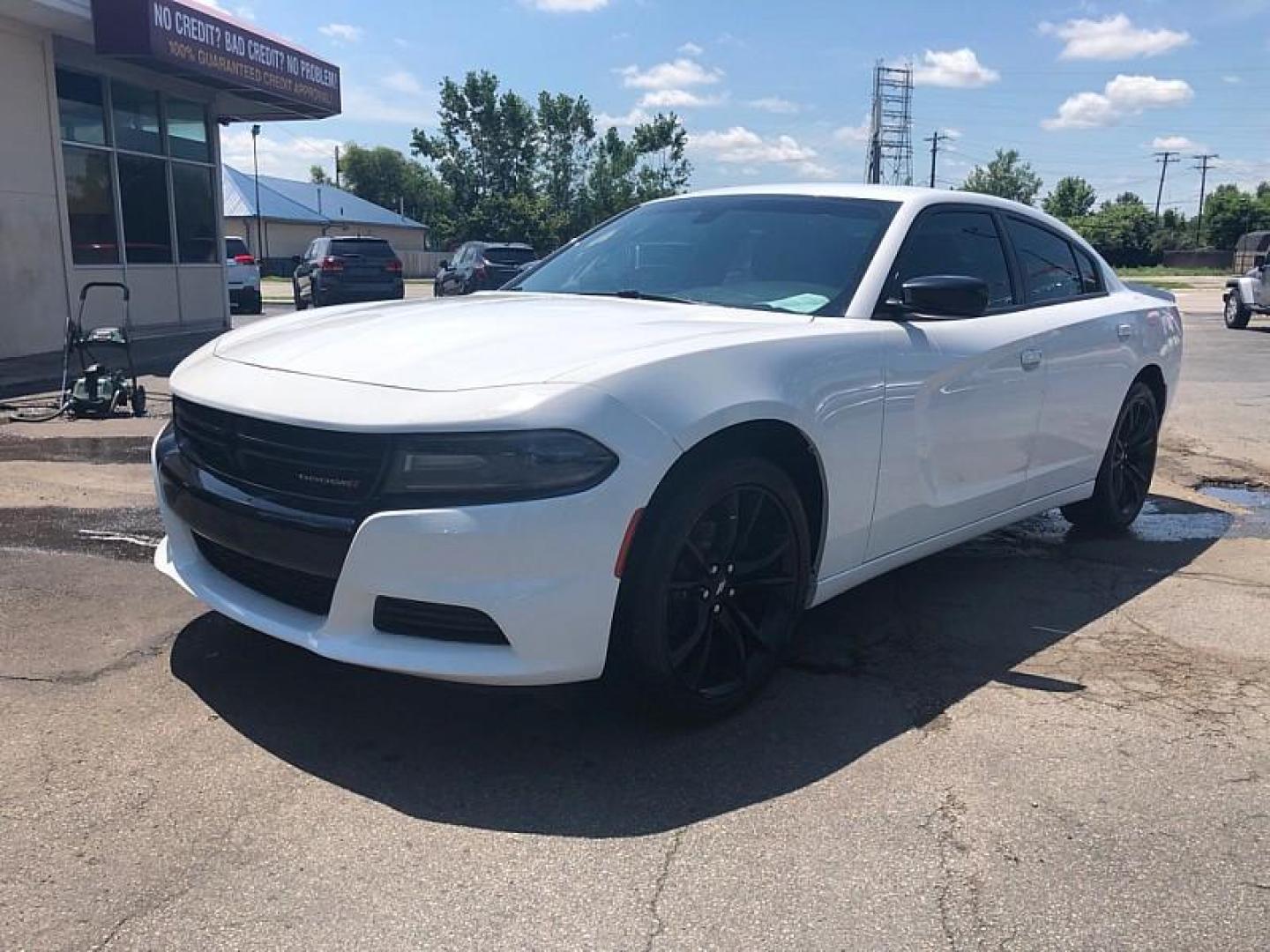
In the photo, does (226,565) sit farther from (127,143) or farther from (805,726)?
(127,143)

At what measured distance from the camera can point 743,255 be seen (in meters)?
4.30

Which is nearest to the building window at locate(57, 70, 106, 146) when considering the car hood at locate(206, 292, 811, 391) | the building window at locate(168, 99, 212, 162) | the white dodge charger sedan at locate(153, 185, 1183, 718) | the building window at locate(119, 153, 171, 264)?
the building window at locate(119, 153, 171, 264)

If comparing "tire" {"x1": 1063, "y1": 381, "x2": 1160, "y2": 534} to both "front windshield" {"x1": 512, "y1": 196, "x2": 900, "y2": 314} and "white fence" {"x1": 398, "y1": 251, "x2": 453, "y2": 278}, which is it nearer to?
"front windshield" {"x1": 512, "y1": 196, "x2": 900, "y2": 314}

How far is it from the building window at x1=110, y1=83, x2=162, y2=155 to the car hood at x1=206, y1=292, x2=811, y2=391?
44.0 ft

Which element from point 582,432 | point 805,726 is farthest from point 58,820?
point 805,726

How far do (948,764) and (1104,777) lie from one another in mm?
443

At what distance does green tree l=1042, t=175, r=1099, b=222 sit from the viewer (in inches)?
3910

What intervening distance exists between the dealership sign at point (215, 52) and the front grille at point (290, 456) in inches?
475

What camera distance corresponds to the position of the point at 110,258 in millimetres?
15375

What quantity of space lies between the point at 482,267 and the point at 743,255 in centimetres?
2085

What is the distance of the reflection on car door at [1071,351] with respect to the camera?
15.8ft

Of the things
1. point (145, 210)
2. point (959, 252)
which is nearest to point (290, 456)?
point (959, 252)

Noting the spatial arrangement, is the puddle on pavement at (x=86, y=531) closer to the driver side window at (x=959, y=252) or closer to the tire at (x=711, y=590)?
the tire at (x=711, y=590)

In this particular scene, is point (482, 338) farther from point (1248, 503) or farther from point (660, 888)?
point (1248, 503)
